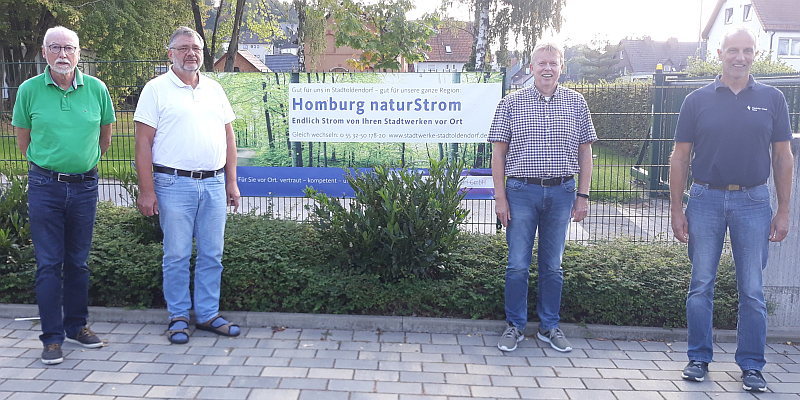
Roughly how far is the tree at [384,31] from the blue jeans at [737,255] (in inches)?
368

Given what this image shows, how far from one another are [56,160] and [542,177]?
118 inches

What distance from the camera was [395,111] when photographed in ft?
21.2

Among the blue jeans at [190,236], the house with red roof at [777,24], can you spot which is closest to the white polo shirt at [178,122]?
the blue jeans at [190,236]

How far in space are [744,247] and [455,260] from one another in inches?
80.1

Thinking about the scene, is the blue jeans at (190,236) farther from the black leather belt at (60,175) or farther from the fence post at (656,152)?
the fence post at (656,152)

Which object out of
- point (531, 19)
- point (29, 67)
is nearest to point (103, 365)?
point (29, 67)

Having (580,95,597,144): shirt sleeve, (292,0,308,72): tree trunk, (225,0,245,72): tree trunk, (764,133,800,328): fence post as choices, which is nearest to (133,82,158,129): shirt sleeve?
(580,95,597,144): shirt sleeve

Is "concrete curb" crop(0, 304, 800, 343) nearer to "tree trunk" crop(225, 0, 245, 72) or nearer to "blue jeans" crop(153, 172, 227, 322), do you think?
"blue jeans" crop(153, 172, 227, 322)

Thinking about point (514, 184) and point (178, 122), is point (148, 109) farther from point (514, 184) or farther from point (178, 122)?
point (514, 184)

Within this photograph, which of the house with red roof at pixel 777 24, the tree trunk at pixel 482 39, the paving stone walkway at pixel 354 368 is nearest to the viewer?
the paving stone walkway at pixel 354 368

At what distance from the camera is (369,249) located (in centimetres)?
486

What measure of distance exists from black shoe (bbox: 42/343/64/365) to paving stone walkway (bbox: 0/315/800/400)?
0.13 ft

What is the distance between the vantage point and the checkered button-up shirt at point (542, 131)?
4.27m

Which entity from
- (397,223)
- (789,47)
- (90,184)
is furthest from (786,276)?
(789,47)
